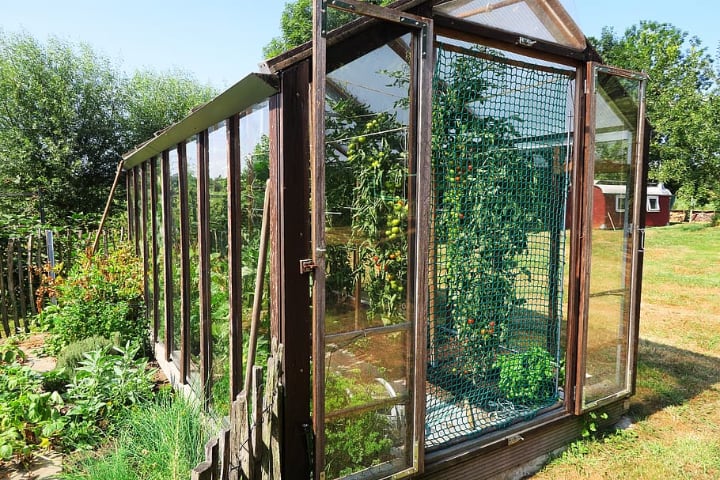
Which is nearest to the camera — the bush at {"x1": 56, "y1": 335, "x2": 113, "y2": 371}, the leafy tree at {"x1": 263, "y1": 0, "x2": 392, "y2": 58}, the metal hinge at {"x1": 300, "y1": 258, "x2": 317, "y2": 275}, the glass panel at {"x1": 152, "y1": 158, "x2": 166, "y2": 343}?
the metal hinge at {"x1": 300, "y1": 258, "x2": 317, "y2": 275}

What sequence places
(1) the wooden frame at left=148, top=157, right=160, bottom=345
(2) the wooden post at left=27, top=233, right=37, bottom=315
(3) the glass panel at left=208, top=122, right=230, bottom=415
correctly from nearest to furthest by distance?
(3) the glass panel at left=208, top=122, right=230, bottom=415, (1) the wooden frame at left=148, top=157, right=160, bottom=345, (2) the wooden post at left=27, top=233, right=37, bottom=315

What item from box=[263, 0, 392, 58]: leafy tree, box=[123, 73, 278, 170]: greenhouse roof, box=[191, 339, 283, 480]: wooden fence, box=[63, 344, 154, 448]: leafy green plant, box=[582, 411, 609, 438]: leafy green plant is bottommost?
box=[582, 411, 609, 438]: leafy green plant

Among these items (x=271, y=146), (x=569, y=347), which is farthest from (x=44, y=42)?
(x=569, y=347)

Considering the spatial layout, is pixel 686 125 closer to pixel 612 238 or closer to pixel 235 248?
pixel 612 238

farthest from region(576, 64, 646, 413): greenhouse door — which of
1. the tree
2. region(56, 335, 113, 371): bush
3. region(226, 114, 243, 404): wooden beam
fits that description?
the tree

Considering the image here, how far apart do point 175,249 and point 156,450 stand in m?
2.28

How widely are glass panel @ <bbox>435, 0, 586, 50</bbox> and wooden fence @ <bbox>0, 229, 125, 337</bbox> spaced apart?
20.5ft

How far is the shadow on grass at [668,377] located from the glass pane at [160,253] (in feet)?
15.4

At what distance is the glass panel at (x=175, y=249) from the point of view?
4277 millimetres

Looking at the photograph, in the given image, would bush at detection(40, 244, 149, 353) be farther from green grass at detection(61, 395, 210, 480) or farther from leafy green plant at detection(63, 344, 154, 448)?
green grass at detection(61, 395, 210, 480)

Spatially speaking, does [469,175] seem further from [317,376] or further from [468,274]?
[317,376]

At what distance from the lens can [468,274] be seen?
317 centimetres

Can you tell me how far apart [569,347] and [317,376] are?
6.84 feet

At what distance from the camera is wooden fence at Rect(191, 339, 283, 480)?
1490 mm
